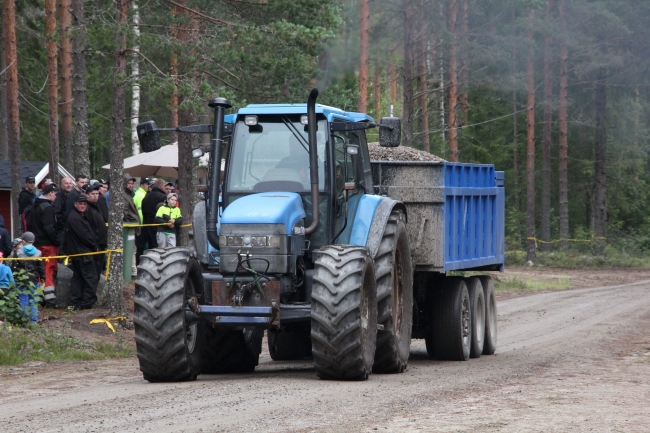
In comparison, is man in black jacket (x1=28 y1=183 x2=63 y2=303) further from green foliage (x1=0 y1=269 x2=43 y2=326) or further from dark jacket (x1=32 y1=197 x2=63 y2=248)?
green foliage (x1=0 y1=269 x2=43 y2=326)

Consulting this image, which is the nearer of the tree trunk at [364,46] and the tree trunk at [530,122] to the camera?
the tree trunk at [364,46]

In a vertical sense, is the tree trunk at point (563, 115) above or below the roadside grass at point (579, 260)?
above

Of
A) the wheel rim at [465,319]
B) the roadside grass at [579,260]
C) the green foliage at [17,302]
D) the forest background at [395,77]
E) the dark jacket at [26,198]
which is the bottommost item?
the roadside grass at [579,260]


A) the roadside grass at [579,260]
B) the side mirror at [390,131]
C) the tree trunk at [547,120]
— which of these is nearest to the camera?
the side mirror at [390,131]

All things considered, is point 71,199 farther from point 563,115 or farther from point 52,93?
point 563,115

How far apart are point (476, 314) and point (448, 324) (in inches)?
44.2

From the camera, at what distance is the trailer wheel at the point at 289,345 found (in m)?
13.5

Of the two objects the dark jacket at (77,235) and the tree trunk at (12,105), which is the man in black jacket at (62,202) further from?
the tree trunk at (12,105)

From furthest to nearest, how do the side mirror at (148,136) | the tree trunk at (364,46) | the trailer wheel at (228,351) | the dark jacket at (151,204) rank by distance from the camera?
the tree trunk at (364,46), the dark jacket at (151,204), the trailer wheel at (228,351), the side mirror at (148,136)

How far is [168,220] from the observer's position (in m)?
19.6

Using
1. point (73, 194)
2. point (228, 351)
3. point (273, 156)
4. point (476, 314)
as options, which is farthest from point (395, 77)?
point (273, 156)

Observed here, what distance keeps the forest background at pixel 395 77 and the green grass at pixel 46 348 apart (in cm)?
293

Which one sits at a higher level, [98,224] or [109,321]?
[98,224]

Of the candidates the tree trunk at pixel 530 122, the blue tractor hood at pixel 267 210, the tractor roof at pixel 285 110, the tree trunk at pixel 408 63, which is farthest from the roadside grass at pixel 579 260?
the blue tractor hood at pixel 267 210
